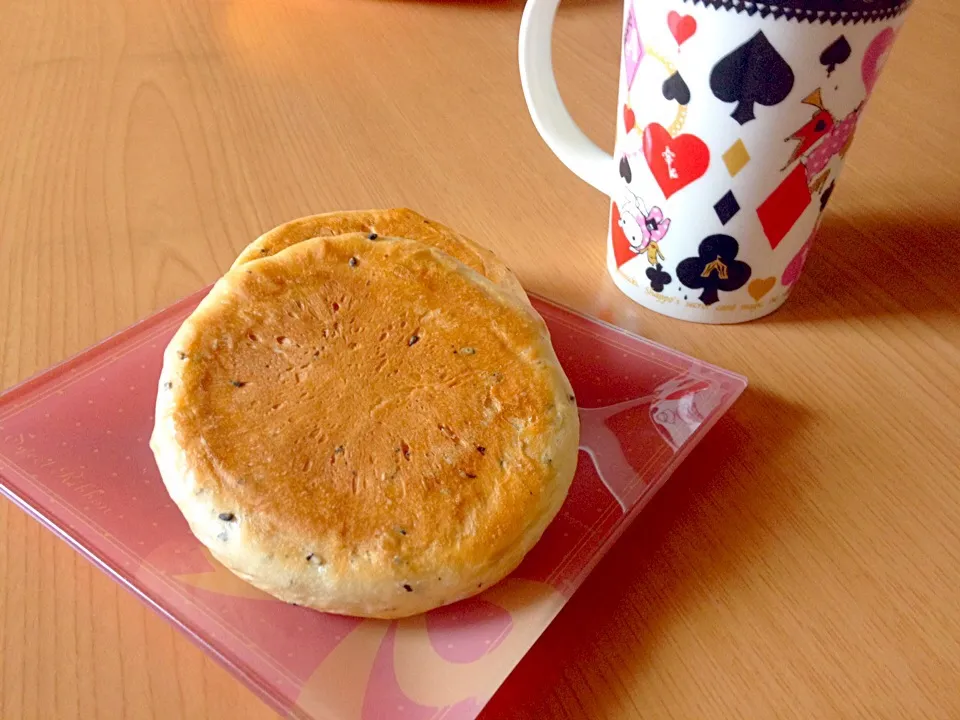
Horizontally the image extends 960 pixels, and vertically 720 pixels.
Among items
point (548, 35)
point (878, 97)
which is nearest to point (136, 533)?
point (548, 35)

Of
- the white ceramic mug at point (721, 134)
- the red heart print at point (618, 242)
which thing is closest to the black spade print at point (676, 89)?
the white ceramic mug at point (721, 134)

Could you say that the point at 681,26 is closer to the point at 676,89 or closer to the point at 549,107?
the point at 676,89

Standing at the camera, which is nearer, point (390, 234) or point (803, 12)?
point (803, 12)

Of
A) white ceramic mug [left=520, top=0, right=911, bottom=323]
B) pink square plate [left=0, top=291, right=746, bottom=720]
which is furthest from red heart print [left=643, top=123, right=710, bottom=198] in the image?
pink square plate [left=0, top=291, right=746, bottom=720]

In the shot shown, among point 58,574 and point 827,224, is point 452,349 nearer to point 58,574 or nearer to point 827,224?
point 58,574

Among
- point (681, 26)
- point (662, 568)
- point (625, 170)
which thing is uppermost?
point (681, 26)

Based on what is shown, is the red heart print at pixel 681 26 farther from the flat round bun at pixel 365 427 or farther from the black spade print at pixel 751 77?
the flat round bun at pixel 365 427

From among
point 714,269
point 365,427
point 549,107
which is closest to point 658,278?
point 714,269
